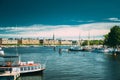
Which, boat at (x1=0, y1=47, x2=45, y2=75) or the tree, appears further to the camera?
the tree

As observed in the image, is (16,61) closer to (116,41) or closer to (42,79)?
(42,79)

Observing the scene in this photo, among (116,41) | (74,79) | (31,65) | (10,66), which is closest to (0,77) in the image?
(10,66)

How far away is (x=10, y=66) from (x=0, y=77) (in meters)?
7.73

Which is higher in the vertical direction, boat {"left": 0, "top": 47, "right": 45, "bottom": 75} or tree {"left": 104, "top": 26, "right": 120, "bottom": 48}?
tree {"left": 104, "top": 26, "right": 120, "bottom": 48}

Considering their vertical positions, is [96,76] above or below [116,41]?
below

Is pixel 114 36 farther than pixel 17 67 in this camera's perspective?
Yes

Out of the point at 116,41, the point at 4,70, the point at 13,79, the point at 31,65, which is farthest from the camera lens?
the point at 116,41

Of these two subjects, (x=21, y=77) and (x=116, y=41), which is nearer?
(x=21, y=77)

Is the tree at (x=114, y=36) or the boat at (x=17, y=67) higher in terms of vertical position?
the tree at (x=114, y=36)

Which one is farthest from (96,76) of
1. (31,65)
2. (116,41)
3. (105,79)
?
(116,41)

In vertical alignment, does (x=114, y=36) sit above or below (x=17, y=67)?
above

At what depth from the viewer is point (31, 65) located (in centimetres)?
6806

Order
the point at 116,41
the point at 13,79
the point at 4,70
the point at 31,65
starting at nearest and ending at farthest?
the point at 13,79
the point at 4,70
the point at 31,65
the point at 116,41

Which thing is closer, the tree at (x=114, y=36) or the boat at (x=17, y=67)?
the boat at (x=17, y=67)
